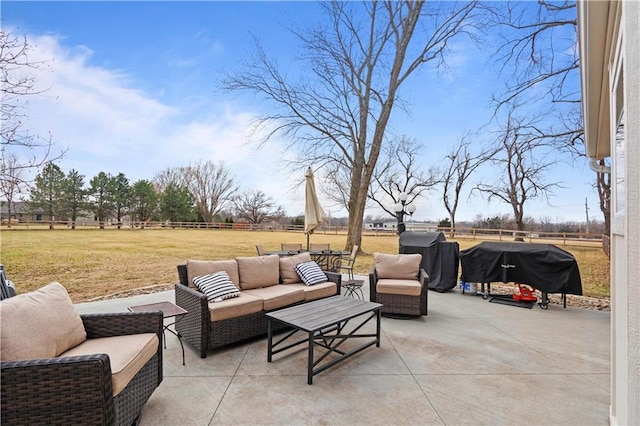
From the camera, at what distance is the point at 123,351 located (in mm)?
1956

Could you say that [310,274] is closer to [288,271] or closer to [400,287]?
[288,271]

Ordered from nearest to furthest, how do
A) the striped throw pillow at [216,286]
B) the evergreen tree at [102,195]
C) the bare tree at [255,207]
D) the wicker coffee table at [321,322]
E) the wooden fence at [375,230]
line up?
the wicker coffee table at [321,322] < the striped throw pillow at [216,286] < the wooden fence at [375,230] < the evergreen tree at [102,195] < the bare tree at [255,207]

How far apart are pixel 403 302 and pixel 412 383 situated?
5.78 ft

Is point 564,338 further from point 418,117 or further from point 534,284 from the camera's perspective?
point 418,117

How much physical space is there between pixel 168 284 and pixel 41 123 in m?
3.71

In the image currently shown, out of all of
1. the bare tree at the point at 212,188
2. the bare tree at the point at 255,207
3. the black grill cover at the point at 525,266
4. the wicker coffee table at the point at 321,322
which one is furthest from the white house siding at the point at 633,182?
the bare tree at the point at 212,188

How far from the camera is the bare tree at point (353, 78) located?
1024 cm

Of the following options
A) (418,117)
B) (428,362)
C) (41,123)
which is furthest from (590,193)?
(41,123)

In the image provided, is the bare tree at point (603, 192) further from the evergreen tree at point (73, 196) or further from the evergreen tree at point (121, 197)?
the evergreen tree at point (121, 197)

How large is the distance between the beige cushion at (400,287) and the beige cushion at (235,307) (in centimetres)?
187

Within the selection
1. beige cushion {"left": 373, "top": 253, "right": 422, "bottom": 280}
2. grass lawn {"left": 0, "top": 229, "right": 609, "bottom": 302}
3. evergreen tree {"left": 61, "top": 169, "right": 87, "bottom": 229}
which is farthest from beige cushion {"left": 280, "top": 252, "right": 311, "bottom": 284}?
evergreen tree {"left": 61, "top": 169, "right": 87, "bottom": 229}

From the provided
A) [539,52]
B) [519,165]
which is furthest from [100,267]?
[519,165]

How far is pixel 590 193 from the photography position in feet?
33.1

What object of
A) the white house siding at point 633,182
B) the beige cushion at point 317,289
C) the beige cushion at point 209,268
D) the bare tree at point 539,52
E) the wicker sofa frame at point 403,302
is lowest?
the wicker sofa frame at point 403,302
